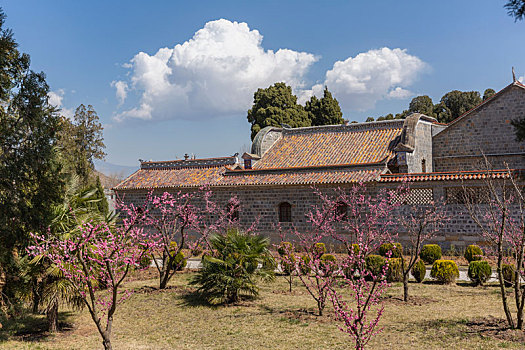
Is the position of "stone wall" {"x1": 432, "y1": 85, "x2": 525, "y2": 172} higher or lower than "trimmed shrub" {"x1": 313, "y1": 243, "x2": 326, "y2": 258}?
higher

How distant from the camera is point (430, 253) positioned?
773 inches

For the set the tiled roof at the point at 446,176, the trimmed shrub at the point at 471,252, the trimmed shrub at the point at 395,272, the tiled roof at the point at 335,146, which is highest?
the tiled roof at the point at 335,146

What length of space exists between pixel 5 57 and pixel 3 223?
12.2ft

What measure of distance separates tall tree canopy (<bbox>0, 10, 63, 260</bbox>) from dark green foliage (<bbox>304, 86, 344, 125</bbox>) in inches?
1500

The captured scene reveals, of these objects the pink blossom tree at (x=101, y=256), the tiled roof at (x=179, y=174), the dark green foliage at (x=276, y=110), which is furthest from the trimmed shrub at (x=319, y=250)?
the dark green foliage at (x=276, y=110)

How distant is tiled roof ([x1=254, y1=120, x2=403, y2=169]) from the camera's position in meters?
26.2

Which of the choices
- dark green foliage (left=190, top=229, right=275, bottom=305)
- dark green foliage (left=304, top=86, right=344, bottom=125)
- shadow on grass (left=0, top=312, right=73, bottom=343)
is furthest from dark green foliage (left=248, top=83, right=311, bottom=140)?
shadow on grass (left=0, top=312, right=73, bottom=343)

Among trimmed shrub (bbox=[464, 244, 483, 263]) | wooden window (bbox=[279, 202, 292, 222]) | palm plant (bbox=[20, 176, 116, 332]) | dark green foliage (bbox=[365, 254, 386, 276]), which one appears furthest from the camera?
wooden window (bbox=[279, 202, 292, 222])

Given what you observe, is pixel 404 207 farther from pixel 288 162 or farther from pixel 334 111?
pixel 334 111

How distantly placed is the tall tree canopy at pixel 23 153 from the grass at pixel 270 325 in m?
2.65

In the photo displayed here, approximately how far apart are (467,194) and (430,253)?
330cm

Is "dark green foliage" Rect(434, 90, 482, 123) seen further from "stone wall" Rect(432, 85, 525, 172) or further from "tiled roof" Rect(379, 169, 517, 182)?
"tiled roof" Rect(379, 169, 517, 182)

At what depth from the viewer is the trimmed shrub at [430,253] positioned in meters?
19.6

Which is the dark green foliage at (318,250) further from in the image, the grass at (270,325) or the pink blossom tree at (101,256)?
the pink blossom tree at (101,256)
